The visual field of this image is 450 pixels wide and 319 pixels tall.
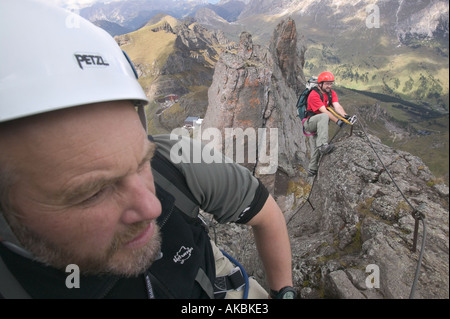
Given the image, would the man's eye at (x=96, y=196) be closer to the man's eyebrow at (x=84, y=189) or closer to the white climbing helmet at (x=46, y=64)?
the man's eyebrow at (x=84, y=189)

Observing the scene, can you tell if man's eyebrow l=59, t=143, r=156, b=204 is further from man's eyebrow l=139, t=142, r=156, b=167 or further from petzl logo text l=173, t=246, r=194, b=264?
petzl logo text l=173, t=246, r=194, b=264

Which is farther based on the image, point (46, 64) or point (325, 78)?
point (325, 78)

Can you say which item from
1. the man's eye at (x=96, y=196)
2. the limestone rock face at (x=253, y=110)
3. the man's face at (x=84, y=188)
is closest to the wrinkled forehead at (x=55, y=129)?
the man's face at (x=84, y=188)

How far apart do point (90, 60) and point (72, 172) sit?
1.14m

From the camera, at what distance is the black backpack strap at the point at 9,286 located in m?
2.11

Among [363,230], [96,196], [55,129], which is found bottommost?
[363,230]

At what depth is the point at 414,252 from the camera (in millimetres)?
4820

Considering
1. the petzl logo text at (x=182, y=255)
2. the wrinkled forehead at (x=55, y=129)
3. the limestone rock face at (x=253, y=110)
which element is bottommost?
the limestone rock face at (x=253, y=110)

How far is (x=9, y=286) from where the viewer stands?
2139 millimetres

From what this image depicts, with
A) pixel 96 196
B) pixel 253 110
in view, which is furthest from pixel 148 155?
pixel 253 110

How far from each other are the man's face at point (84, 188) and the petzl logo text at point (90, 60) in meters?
0.47

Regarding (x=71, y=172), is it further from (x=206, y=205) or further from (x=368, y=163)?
(x=368, y=163)

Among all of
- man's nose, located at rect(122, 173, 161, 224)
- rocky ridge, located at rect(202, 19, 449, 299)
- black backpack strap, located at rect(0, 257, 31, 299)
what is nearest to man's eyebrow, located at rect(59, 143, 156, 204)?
man's nose, located at rect(122, 173, 161, 224)

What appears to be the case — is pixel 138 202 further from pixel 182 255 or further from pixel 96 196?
pixel 182 255
